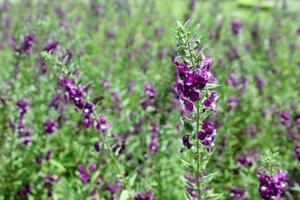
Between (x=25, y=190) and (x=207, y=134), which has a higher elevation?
(x=25, y=190)

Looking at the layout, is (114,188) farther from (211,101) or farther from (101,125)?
(211,101)

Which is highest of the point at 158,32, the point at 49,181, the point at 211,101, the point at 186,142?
the point at 158,32

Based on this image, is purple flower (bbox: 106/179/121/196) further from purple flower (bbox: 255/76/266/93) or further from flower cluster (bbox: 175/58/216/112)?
purple flower (bbox: 255/76/266/93)

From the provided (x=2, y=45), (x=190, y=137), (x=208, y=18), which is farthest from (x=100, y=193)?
(x=208, y=18)

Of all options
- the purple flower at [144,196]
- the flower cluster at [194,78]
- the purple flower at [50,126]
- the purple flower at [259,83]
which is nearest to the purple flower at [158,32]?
the purple flower at [259,83]

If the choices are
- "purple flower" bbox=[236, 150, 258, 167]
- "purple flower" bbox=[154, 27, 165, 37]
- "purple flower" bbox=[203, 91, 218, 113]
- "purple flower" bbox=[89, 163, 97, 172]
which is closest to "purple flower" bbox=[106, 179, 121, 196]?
"purple flower" bbox=[89, 163, 97, 172]

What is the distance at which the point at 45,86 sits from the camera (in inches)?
249

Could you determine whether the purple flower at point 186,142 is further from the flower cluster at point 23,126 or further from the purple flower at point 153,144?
the flower cluster at point 23,126

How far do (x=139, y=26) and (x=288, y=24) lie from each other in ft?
10.9

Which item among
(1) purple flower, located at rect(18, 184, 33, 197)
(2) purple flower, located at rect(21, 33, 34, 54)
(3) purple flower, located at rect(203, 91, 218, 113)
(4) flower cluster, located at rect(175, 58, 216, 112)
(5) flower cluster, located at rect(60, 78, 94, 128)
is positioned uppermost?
(2) purple flower, located at rect(21, 33, 34, 54)

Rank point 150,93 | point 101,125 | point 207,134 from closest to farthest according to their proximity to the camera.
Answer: point 207,134, point 101,125, point 150,93

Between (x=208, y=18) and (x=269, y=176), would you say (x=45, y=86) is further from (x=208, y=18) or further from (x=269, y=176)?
(x=208, y=18)

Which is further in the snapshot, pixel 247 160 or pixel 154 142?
pixel 247 160

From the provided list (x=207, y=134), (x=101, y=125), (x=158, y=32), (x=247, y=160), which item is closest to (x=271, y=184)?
(x=207, y=134)
